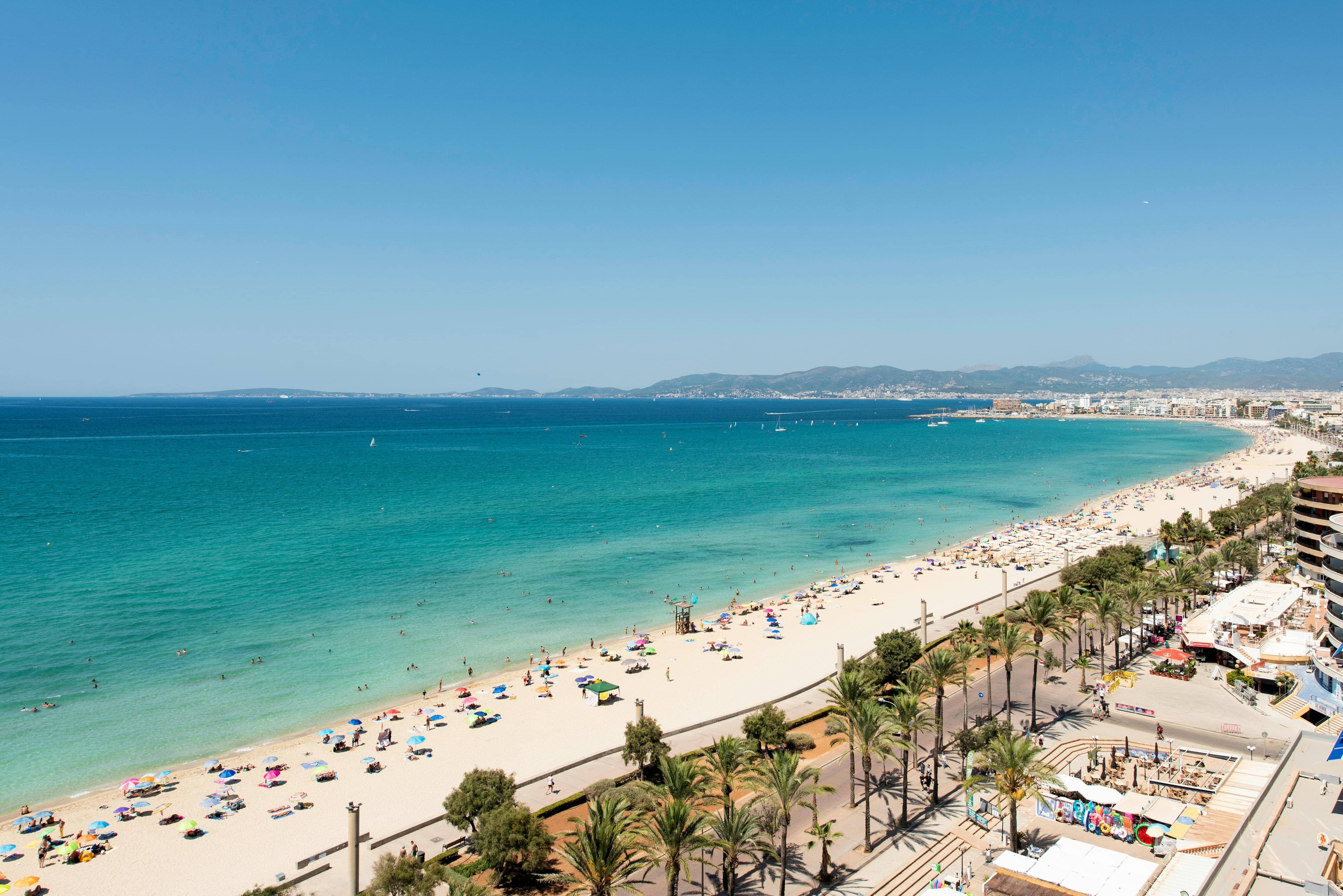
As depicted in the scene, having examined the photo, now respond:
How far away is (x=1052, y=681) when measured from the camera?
3531 cm

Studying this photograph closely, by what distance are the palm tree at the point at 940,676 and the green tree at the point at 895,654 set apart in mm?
3820

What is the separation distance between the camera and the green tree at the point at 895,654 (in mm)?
31844

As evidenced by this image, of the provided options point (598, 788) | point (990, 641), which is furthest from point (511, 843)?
point (990, 641)

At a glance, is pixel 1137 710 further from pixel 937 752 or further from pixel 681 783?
pixel 681 783

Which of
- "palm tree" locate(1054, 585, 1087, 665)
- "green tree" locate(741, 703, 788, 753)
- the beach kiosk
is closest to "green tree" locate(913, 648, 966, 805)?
"green tree" locate(741, 703, 788, 753)

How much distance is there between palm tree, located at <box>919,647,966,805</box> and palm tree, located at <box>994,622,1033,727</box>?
2451 mm

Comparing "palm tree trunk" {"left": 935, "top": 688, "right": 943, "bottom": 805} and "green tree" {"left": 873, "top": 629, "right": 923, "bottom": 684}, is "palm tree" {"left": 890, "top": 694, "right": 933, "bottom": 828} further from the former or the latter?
"green tree" {"left": 873, "top": 629, "right": 923, "bottom": 684}

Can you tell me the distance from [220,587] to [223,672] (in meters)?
16.6

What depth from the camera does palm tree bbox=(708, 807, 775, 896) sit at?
17969mm

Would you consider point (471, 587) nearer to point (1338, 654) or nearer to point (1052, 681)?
point (1052, 681)

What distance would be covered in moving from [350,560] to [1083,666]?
54.8 metres

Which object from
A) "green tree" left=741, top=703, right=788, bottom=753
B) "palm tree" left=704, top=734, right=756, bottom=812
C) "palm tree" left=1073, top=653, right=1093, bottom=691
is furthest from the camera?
"palm tree" left=1073, top=653, right=1093, bottom=691

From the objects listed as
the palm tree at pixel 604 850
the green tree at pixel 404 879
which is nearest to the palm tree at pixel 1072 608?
the palm tree at pixel 604 850

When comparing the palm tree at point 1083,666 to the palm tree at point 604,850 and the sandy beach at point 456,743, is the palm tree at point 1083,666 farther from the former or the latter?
the palm tree at point 604,850
